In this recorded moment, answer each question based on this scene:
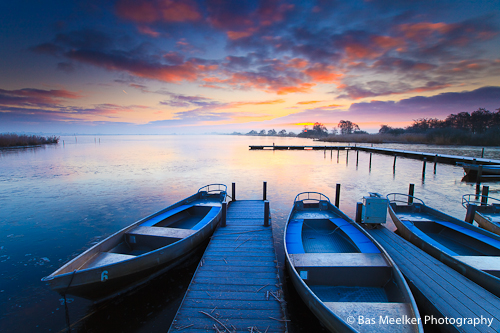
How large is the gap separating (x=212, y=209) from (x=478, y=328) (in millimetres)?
9782

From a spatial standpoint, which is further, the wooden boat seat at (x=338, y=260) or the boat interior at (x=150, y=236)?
the boat interior at (x=150, y=236)

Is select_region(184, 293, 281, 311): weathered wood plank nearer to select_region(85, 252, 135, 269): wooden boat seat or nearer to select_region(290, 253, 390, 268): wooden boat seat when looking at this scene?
select_region(290, 253, 390, 268): wooden boat seat

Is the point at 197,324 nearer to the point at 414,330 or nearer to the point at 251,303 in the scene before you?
the point at 251,303

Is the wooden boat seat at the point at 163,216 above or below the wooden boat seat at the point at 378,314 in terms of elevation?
above

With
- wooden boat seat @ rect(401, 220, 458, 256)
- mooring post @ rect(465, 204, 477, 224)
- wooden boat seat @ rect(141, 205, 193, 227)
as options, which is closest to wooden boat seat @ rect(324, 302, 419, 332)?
wooden boat seat @ rect(401, 220, 458, 256)

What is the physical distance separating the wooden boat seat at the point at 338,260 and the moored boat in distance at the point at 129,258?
410 centimetres

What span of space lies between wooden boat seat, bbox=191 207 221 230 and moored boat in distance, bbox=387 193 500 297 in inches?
334

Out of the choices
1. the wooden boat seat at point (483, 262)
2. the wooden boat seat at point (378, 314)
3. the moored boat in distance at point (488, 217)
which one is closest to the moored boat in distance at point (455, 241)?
the wooden boat seat at point (483, 262)

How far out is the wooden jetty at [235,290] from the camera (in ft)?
16.0

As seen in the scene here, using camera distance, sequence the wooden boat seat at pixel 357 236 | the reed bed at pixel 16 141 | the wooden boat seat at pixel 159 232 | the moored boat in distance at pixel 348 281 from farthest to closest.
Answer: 1. the reed bed at pixel 16 141
2. the wooden boat seat at pixel 159 232
3. the wooden boat seat at pixel 357 236
4. the moored boat in distance at pixel 348 281

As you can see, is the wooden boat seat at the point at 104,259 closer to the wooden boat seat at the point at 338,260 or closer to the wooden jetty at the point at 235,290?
the wooden jetty at the point at 235,290

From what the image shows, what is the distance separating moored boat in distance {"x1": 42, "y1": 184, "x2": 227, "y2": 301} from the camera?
5.56m

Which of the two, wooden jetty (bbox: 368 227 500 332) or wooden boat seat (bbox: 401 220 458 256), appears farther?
wooden boat seat (bbox: 401 220 458 256)

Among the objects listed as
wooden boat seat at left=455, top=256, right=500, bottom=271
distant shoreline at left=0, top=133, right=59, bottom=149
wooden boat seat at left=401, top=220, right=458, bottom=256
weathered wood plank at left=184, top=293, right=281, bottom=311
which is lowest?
weathered wood plank at left=184, top=293, right=281, bottom=311
